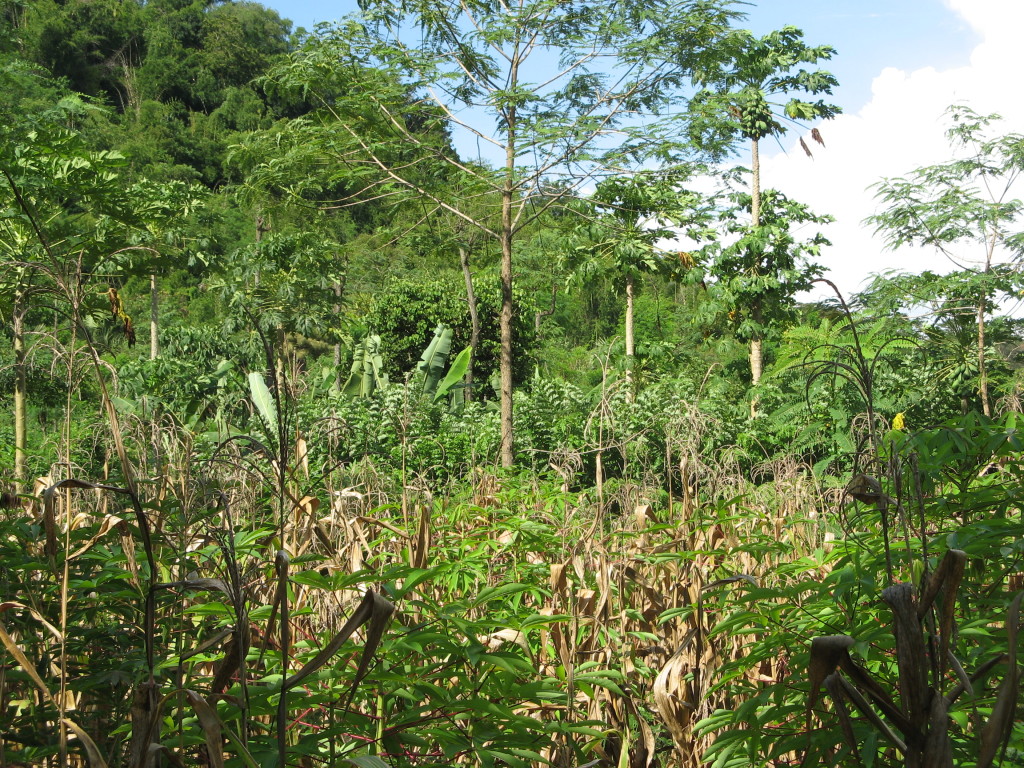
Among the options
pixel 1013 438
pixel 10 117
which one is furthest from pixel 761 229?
pixel 1013 438

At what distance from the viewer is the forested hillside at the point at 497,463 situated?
1207 millimetres

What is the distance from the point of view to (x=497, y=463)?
4797 mm

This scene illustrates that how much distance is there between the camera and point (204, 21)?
149 feet

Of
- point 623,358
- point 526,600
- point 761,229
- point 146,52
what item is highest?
point 146,52

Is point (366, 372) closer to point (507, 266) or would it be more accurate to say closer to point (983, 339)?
point (507, 266)

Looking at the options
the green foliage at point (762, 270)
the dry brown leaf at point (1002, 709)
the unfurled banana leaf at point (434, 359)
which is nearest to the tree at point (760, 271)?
the green foliage at point (762, 270)

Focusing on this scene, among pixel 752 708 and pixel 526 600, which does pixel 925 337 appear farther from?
pixel 752 708

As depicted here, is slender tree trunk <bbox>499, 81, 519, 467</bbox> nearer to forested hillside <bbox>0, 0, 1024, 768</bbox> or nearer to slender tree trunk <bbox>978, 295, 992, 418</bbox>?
forested hillside <bbox>0, 0, 1024, 768</bbox>

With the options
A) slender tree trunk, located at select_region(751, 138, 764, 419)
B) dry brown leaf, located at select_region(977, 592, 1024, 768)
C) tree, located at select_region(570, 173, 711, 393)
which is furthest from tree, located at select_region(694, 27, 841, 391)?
dry brown leaf, located at select_region(977, 592, 1024, 768)

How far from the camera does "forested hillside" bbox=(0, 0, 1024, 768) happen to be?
1207 millimetres

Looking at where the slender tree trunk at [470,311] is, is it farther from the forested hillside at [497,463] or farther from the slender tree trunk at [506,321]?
the slender tree trunk at [506,321]

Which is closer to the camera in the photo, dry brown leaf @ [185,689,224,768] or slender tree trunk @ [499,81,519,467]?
dry brown leaf @ [185,689,224,768]

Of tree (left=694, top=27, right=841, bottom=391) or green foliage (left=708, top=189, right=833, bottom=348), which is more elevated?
tree (left=694, top=27, right=841, bottom=391)

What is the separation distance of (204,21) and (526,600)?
166 ft
